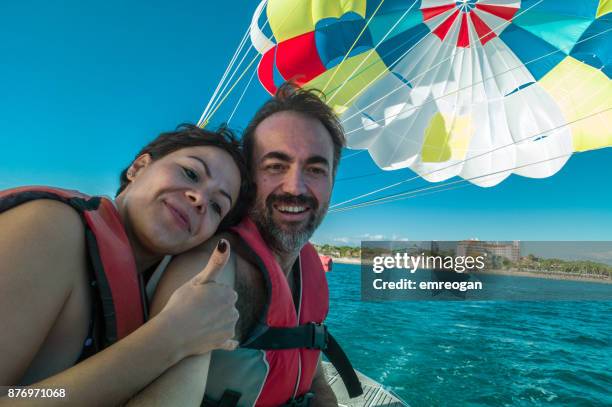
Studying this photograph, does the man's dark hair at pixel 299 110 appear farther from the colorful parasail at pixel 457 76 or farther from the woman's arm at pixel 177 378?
the colorful parasail at pixel 457 76

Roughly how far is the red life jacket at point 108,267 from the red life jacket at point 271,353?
0.44 m

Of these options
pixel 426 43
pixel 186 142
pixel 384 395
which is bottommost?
pixel 384 395

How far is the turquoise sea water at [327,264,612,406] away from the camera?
20.1ft

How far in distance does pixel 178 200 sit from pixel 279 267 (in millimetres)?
573

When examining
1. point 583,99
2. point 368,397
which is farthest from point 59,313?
point 583,99

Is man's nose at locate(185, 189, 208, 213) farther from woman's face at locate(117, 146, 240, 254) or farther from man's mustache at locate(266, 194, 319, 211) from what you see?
man's mustache at locate(266, 194, 319, 211)

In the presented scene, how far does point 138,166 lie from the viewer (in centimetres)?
164

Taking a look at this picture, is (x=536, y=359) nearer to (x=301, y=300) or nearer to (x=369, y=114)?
(x=369, y=114)

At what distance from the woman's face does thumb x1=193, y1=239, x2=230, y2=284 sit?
0.35m

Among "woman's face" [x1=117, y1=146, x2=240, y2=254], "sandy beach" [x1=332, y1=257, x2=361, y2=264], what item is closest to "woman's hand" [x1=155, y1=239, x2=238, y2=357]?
"woman's face" [x1=117, y1=146, x2=240, y2=254]

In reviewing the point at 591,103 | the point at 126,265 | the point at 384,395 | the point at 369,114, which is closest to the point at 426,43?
the point at 369,114

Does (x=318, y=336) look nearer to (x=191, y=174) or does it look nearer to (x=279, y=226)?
(x=279, y=226)

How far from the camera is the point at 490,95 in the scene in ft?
31.8

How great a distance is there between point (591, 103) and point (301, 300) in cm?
933
